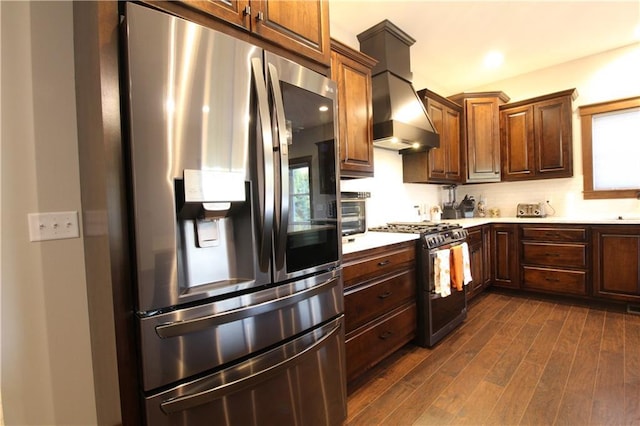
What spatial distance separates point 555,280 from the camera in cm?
339

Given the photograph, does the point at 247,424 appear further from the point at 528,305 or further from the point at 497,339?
the point at 528,305

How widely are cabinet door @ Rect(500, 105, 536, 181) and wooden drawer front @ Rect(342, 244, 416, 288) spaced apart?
2.55m

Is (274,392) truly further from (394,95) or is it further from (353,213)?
(394,95)

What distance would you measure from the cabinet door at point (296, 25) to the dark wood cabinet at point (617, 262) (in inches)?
135

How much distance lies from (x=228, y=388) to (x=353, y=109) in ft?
6.56

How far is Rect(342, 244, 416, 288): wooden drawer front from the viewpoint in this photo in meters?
1.81

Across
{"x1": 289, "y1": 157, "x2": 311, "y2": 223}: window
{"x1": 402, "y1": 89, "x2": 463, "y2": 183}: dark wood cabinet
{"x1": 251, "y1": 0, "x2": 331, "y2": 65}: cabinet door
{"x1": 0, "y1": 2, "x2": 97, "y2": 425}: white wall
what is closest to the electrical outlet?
{"x1": 0, "y1": 2, "x2": 97, "y2": 425}: white wall

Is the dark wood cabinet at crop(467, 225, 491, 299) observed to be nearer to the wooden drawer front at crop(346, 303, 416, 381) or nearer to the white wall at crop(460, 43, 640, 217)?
the white wall at crop(460, 43, 640, 217)

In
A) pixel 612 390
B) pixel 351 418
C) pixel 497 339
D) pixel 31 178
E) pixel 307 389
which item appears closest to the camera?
pixel 31 178

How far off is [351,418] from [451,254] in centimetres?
150

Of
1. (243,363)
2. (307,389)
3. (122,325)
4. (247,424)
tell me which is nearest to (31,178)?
(122,325)

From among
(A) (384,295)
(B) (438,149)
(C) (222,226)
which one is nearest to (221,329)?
(C) (222,226)

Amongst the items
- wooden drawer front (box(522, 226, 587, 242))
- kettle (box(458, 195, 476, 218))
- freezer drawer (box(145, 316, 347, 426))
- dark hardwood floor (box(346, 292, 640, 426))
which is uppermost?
kettle (box(458, 195, 476, 218))

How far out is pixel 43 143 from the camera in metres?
1.23
